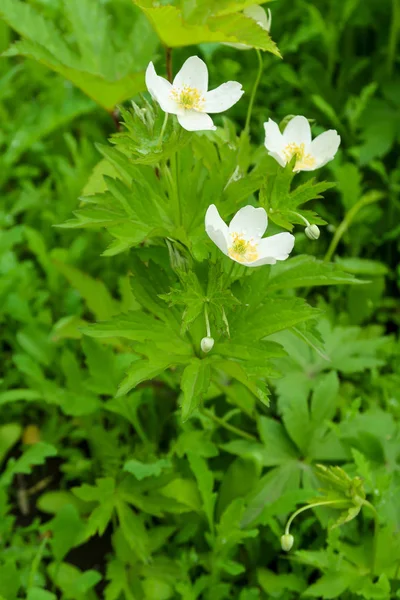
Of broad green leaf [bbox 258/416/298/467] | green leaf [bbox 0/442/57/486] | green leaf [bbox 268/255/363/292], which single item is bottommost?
broad green leaf [bbox 258/416/298/467]

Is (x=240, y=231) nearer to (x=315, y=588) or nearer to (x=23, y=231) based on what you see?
(x=315, y=588)

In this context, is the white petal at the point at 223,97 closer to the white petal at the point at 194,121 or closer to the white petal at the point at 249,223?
the white petal at the point at 194,121

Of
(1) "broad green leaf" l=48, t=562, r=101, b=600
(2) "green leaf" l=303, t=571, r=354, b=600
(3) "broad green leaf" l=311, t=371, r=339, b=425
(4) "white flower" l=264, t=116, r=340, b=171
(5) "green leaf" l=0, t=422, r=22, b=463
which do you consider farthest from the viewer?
(5) "green leaf" l=0, t=422, r=22, b=463

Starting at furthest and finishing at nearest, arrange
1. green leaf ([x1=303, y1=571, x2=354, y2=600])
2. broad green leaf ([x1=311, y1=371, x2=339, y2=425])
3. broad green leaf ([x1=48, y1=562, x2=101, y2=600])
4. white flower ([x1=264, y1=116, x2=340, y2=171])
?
broad green leaf ([x1=311, y1=371, x2=339, y2=425]), broad green leaf ([x1=48, y1=562, x2=101, y2=600]), green leaf ([x1=303, y1=571, x2=354, y2=600]), white flower ([x1=264, y1=116, x2=340, y2=171])

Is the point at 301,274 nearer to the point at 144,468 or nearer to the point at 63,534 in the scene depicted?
the point at 144,468

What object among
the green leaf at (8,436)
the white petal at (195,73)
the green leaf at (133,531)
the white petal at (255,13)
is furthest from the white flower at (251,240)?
the green leaf at (8,436)

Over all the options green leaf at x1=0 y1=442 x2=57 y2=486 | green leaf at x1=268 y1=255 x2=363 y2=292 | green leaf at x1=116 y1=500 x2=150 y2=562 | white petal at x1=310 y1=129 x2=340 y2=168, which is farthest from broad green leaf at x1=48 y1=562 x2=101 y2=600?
white petal at x1=310 y1=129 x2=340 y2=168

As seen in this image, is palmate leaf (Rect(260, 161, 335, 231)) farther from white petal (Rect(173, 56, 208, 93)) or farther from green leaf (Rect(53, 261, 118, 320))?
green leaf (Rect(53, 261, 118, 320))
